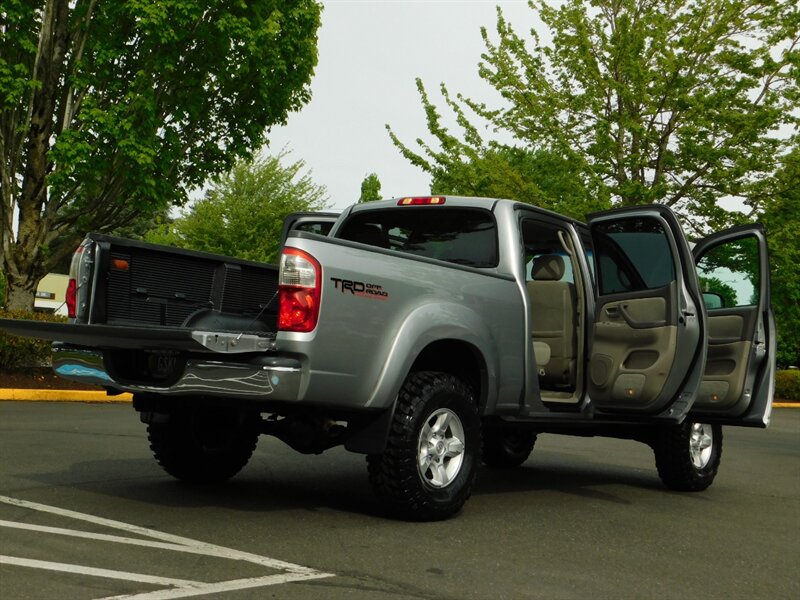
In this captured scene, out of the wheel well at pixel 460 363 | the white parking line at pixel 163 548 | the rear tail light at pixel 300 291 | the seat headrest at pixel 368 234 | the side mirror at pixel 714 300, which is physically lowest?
the white parking line at pixel 163 548

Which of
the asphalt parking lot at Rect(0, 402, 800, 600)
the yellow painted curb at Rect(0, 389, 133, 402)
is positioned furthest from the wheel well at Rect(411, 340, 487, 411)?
the yellow painted curb at Rect(0, 389, 133, 402)

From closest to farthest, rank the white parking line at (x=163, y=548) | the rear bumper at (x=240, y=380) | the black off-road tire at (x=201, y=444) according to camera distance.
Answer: the white parking line at (x=163, y=548)
the rear bumper at (x=240, y=380)
the black off-road tire at (x=201, y=444)

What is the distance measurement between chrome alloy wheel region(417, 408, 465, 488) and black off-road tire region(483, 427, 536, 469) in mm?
3294

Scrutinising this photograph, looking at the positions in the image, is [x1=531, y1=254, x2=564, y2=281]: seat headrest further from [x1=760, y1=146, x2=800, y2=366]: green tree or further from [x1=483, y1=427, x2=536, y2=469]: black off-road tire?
[x1=760, y1=146, x2=800, y2=366]: green tree

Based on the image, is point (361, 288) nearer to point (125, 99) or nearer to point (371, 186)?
point (125, 99)

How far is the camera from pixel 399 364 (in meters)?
6.16

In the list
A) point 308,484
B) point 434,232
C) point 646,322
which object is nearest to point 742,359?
point 646,322

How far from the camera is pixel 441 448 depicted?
6.54 meters

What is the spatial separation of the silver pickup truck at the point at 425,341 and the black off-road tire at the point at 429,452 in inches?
0.5

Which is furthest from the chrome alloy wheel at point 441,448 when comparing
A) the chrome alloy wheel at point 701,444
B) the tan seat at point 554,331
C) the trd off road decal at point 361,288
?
the chrome alloy wheel at point 701,444

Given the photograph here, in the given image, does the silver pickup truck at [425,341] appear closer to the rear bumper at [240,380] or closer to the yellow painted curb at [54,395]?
the rear bumper at [240,380]

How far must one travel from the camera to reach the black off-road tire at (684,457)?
878 centimetres

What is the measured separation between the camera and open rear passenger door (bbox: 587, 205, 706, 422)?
7.76 meters

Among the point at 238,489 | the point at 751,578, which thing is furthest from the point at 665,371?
the point at 238,489
